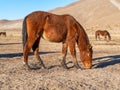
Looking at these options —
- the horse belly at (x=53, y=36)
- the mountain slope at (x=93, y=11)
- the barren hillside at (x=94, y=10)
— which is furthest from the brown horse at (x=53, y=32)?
the barren hillside at (x=94, y=10)

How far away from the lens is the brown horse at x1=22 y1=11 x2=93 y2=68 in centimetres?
1608

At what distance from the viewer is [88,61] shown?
16.8 meters

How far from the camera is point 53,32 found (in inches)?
642

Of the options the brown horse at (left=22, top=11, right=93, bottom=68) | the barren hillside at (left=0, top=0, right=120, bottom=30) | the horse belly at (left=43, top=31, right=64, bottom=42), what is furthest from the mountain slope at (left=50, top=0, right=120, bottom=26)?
the horse belly at (left=43, top=31, right=64, bottom=42)

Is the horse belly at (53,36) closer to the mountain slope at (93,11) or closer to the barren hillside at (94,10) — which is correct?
the mountain slope at (93,11)

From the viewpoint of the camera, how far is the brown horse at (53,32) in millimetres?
16078

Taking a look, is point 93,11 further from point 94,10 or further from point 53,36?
point 53,36

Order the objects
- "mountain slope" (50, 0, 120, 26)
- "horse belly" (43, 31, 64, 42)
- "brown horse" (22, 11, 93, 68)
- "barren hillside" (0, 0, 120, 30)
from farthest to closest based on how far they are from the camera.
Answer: "barren hillside" (0, 0, 120, 30) < "mountain slope" (50, 0, 120, 26) < "horse belly" (43, 31, 64, 42) < "brown horse" (22, 11, 93, 68)

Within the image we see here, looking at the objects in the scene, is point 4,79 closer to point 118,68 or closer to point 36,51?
point 36,51

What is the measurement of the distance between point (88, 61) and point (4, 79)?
16.9ft

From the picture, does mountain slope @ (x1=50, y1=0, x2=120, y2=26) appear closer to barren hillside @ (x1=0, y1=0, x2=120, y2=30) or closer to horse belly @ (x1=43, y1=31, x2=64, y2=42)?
barren hillside @ (x1=0, y1=0, x2=120, y2=30)

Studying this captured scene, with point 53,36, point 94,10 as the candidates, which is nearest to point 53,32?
point 53,36

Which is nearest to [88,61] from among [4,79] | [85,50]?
[85,50]

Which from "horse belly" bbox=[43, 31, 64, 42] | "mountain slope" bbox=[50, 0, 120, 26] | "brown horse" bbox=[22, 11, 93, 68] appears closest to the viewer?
"brown horse" bbox=[22, 11, 93, 68]
